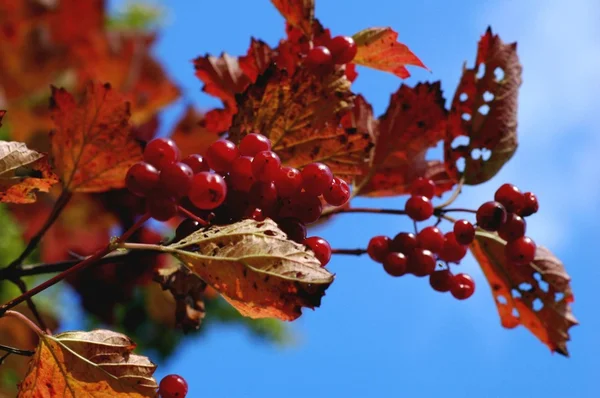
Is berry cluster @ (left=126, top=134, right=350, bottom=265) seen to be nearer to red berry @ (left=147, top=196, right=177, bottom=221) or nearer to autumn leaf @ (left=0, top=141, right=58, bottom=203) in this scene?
red berry @ (left=147, top=196, right=177, bottom=221)

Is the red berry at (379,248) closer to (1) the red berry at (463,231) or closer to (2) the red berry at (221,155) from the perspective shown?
(1) the red berry at (463,231)

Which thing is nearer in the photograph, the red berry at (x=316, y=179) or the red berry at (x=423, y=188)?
the red berry at (x=316, y=179)

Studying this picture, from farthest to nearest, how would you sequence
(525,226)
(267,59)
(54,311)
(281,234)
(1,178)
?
(54,311)
(267,59)
(525,226)
(1,178)
(281,234)

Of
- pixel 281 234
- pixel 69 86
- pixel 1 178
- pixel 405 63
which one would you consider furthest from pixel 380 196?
pixel 69 86

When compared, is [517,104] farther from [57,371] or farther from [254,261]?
[57,371]

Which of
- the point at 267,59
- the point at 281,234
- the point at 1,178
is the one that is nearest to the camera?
the point at 281,234

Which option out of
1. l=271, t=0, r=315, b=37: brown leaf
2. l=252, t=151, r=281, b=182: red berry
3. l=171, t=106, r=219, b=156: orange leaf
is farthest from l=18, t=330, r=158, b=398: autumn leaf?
l=171, t=106, r=219, b=156: orange leaf

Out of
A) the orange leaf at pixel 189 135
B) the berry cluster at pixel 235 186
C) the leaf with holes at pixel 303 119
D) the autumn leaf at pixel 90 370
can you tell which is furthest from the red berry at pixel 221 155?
the orange leaf at pixel 189 135

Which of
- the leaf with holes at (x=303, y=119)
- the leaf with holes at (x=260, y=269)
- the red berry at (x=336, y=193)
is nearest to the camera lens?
the leaf with holes at (x=260, y=269)
